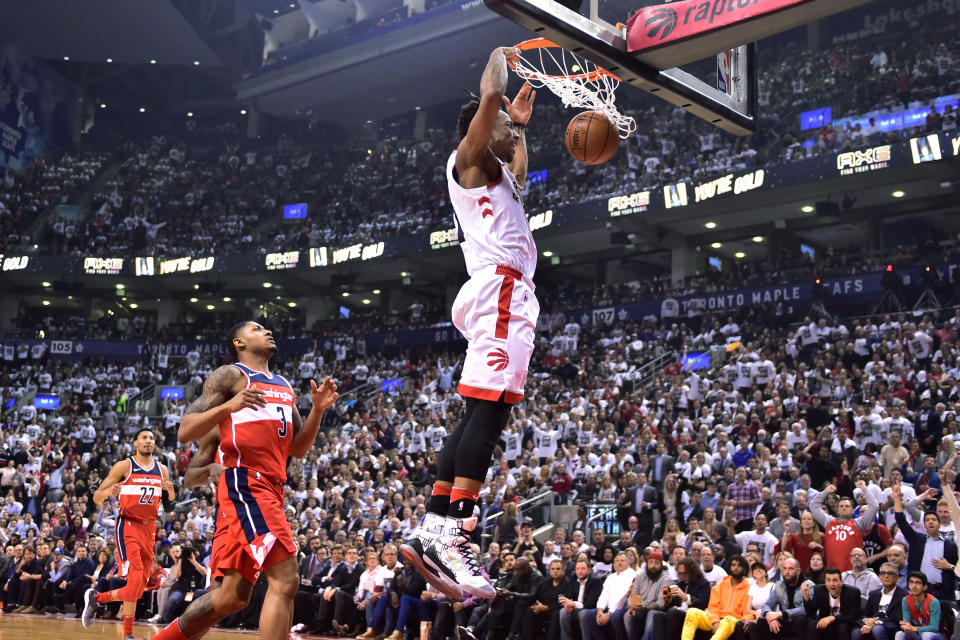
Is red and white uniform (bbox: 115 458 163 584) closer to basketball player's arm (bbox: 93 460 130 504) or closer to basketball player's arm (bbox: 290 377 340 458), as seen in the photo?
basketball player's arm (bbox: 93 460 130 504)

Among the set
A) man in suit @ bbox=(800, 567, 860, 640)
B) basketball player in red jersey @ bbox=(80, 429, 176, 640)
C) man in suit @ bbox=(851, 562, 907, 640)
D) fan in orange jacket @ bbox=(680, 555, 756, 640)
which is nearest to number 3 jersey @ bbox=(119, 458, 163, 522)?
basketball player in red jersey @ bbox=(80, 429, 176, 640)

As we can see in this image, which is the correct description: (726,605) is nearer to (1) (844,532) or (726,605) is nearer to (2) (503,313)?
(1) (844,532)

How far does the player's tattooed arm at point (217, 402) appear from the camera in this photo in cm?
506

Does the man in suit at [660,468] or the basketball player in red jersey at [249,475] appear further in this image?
the man in suit at [660,468]

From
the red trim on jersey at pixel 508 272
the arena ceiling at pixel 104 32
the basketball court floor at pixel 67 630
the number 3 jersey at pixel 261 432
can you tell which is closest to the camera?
the red trim on jersey at pixel 508 272

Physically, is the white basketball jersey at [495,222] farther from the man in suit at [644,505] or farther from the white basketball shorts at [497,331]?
the man in suit at [644,505]

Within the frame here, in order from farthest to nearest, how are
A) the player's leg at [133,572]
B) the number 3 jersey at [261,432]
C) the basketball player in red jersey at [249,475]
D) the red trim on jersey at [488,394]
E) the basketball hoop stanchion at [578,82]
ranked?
1. the player's leg at [133,572]
2. the basketball hoop stanchion at [578,82]
3. the number 3 jersey at [261,432]
4. the basketball player in red jersey at [249,475]
5. the red trim on jersey at [488,394]

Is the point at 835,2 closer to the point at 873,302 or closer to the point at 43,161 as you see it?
the point at 873,302

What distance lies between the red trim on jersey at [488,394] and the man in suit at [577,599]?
7.26m

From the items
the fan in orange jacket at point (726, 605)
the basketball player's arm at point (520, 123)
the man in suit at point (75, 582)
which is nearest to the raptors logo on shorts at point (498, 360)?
the basketball player's arm at point (520, 123)

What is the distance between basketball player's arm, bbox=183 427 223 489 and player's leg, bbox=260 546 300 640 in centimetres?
62

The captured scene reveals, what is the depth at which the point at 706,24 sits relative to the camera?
5320mm

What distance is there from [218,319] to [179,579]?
2671cm

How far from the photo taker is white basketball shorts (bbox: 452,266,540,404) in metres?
4.37
